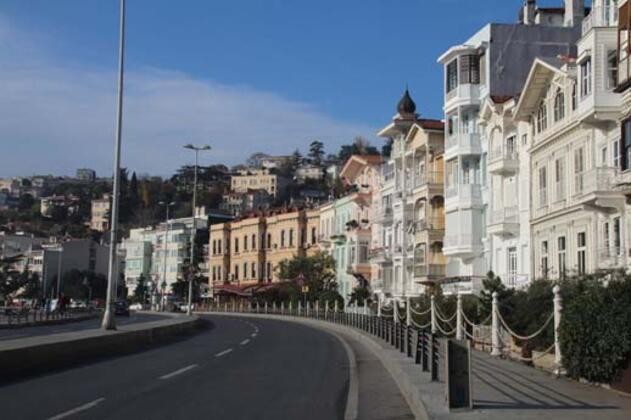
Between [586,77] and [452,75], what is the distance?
22.1 meters

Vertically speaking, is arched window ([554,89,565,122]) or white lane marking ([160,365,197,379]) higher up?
arched window ([554,89,565,122])

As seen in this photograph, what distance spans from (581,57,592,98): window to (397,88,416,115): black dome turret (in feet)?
131

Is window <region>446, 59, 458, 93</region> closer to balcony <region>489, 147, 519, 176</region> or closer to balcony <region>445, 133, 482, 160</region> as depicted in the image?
balcony <region>445, 133, 482, 160</region>

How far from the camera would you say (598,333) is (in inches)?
624

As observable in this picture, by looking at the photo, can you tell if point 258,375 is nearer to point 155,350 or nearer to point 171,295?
point 155,350

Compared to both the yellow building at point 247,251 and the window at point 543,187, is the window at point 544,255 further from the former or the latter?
the yellow building at point 247,251

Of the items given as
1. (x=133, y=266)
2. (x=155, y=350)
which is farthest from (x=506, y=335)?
(x=133, y=266)

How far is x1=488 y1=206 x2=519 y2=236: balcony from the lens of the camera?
157 feet

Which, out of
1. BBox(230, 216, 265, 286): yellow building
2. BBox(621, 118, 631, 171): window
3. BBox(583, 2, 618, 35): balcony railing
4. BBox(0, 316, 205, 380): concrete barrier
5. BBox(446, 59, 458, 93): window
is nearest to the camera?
BBox(0, 316, 205, 380): concrete barrier

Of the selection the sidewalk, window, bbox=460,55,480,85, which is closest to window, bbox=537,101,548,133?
window, bbox=460,55,480,85

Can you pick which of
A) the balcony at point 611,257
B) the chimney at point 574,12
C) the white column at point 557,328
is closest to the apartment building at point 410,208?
the chimney at point 574,12

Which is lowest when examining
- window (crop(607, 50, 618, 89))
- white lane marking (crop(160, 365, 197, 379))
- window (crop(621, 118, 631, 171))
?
white lane marking (crop(160, 365, 197, 379))

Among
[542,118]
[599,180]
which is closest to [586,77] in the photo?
[599,180]

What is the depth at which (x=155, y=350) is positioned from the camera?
28.7 m
